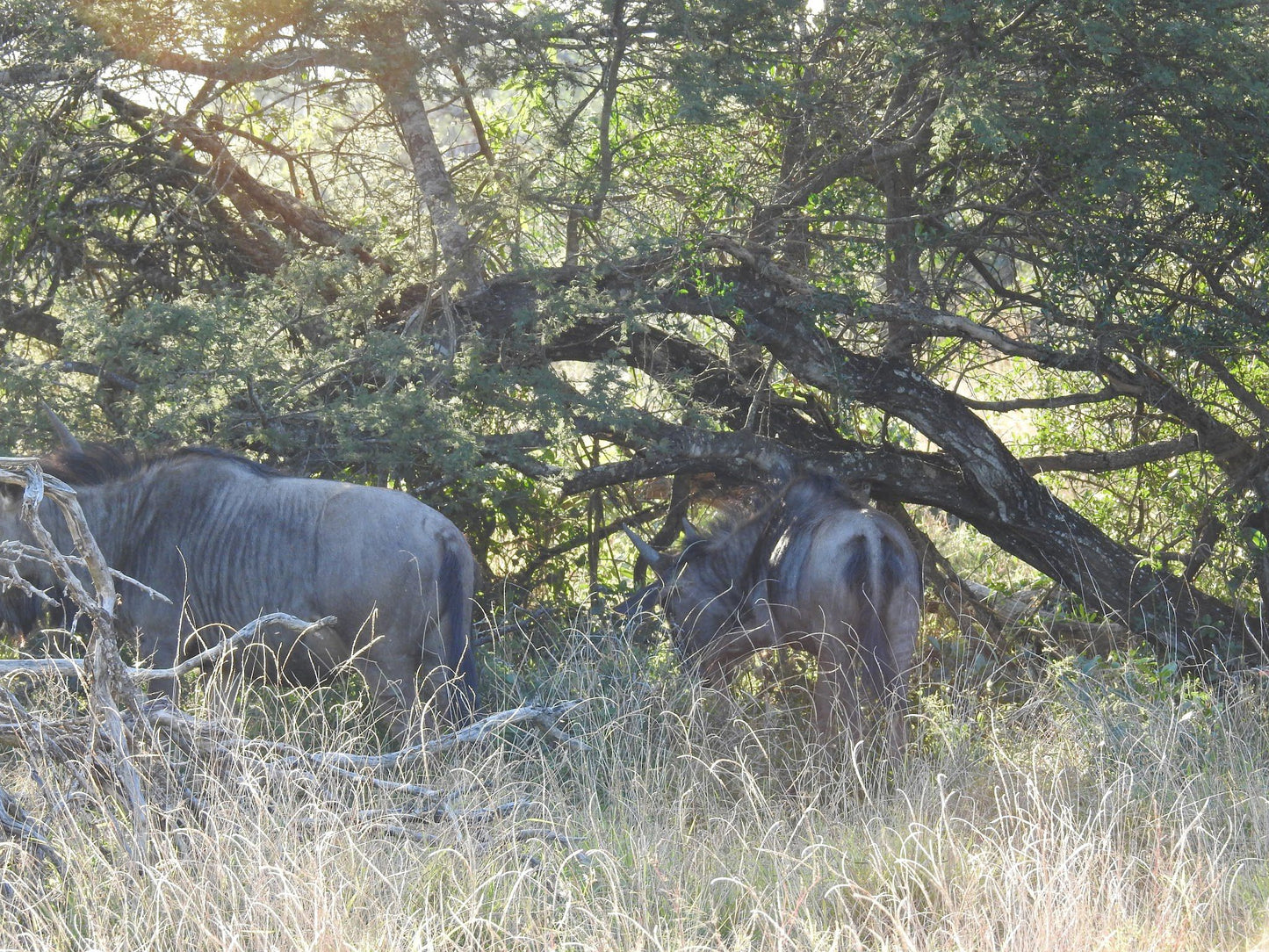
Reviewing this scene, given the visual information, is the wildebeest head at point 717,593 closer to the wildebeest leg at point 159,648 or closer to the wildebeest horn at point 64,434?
the wildebeest leg at point 159,648

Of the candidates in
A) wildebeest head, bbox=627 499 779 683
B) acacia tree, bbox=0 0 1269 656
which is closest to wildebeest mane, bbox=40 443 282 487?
acacia tree, bbox=0 0 1269 656

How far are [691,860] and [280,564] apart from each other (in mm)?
2274

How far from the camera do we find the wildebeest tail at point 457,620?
480 centimetres

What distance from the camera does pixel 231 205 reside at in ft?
24.1

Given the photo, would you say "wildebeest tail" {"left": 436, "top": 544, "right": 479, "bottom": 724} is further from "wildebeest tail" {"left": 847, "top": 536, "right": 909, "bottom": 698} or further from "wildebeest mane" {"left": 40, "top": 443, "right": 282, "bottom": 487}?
"wildebeest tail" {"left": 847, "top": 536, "right": 909, "bottom": 698}

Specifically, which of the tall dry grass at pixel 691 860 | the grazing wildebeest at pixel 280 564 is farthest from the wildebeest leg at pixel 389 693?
the tall dry grass at pixel 691 860

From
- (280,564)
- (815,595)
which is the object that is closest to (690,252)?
(815,595)

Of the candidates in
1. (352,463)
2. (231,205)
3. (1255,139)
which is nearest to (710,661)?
(352,463)

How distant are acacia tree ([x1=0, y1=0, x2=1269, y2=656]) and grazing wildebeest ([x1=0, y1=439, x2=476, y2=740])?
447 millimetres

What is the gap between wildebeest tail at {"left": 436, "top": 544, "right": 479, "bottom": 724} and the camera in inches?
189

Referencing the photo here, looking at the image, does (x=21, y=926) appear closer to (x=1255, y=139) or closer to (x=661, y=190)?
(x=661, y=190)

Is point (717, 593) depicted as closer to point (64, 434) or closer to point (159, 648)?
point (159, 648)

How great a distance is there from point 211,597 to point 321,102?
129 inches

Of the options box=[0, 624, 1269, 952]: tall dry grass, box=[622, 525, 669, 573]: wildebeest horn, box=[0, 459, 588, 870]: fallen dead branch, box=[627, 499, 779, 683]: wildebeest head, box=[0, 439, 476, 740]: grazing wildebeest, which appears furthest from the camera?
box=[622, 525, 669, 573]: wildebeest horn
